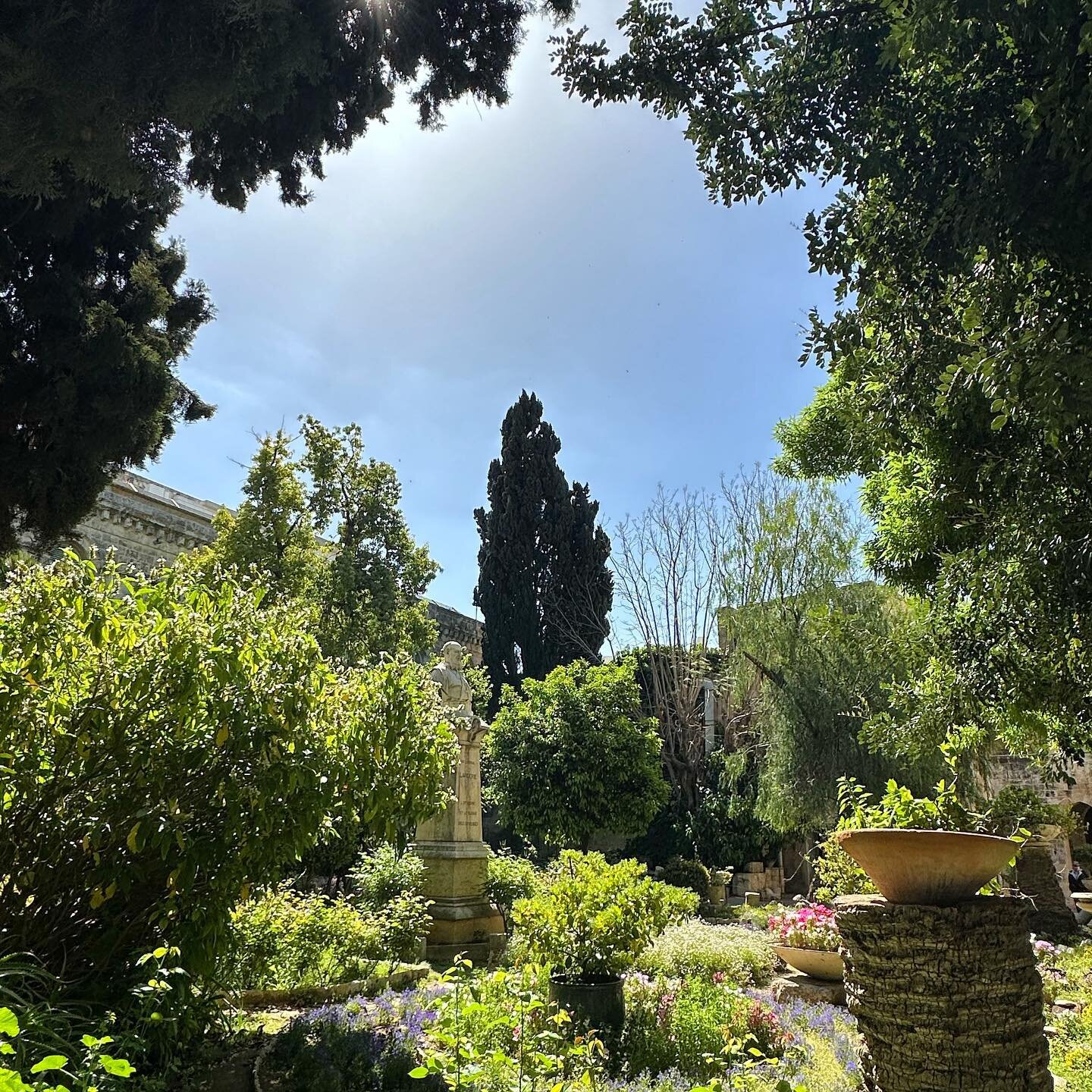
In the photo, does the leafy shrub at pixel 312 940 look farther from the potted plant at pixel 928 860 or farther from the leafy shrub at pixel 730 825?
the leafy shrub at pixel 730 825

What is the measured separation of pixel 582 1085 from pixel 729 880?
13430mm

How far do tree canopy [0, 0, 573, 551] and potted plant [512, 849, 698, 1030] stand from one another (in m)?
4.55

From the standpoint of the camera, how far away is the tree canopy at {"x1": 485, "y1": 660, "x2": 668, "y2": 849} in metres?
12.9

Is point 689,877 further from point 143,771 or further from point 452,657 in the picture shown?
point 143,771

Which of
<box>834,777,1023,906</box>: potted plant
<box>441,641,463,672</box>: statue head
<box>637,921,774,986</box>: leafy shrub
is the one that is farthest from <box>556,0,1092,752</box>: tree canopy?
<box>441,641,463,672</box>: statue head

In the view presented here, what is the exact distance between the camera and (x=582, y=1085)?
2.85 m

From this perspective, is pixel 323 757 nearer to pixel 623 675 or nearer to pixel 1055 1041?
pixel 1055 1041

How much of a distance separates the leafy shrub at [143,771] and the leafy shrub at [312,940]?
39.4 inches

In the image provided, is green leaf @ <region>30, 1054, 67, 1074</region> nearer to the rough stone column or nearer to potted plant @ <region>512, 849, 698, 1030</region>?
the rough stone column

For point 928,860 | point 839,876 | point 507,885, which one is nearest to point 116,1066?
point 928,860

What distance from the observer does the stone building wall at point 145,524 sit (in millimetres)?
12289

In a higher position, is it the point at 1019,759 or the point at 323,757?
the point at 1019,759

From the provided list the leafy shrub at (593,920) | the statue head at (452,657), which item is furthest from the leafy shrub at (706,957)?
the statue head at (452,657)

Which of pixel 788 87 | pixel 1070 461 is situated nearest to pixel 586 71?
pixel 788 87
